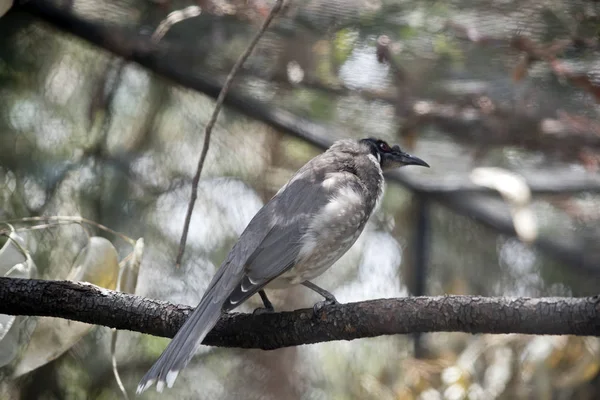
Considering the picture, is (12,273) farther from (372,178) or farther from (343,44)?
(343,44)

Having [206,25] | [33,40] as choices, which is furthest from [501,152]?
[33,40]

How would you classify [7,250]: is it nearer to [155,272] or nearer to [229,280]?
[229,280]

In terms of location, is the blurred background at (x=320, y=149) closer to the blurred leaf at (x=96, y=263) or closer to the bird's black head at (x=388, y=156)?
the bird's black head at (x=388, y=156)

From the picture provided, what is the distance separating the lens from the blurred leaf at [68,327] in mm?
2908

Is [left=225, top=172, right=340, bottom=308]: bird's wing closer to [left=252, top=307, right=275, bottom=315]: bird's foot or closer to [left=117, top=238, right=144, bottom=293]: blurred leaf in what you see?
[left=252, top=307, right=275, bottom=315]: bird's foot

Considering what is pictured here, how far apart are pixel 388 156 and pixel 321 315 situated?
1.72m

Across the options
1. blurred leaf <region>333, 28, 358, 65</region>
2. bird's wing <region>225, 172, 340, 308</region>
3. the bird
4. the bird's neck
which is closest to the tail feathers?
the bird

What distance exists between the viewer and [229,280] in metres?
3.05

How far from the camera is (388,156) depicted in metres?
4.24

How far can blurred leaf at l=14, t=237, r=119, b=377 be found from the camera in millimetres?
2908

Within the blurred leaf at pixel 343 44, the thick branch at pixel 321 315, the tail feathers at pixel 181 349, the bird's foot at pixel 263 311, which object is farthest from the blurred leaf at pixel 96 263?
the blurred leaf at pixel 343 44

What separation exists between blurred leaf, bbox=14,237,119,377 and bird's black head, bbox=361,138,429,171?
1.64 meters

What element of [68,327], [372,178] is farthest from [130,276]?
[372,178]

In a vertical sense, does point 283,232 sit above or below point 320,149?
above
